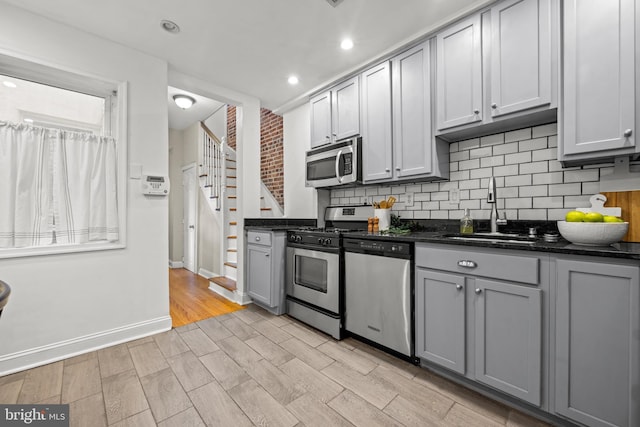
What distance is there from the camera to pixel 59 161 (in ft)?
7.14

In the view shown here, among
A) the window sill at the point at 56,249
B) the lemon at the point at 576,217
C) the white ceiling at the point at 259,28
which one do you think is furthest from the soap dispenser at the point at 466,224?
the window sill at the point at 56,249

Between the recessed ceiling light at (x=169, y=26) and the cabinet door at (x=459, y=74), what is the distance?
2.13 m

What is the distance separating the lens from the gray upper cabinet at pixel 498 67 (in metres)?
1.69

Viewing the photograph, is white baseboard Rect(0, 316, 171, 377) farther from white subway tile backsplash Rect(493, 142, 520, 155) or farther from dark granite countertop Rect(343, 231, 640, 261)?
white subway tile backsplash Rect(493, 142, 520, 155)

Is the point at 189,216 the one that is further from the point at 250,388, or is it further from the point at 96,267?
the point at 250,388

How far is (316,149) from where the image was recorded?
3154mm

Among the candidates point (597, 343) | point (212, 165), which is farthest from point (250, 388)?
point (212, 165)

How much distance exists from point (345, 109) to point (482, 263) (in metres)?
2.02

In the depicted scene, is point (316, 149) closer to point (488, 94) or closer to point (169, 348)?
point (488, 94)

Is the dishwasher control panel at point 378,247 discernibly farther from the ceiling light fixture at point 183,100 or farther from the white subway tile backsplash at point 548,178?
the ceiling light fixture at point 183,100

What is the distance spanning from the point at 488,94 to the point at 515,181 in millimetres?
683

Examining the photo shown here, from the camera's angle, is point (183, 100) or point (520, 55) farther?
point (183, 100)

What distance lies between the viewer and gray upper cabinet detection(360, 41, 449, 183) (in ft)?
7.45

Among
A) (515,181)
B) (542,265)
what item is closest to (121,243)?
(542,265)
